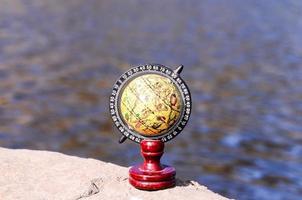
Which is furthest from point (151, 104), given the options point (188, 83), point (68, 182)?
point (188, 83)

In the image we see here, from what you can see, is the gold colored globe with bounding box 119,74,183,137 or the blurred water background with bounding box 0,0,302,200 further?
the blurred water background with bounding box 0,0,302,200

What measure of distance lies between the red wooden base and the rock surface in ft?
0.16

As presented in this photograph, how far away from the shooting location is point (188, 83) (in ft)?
39.1

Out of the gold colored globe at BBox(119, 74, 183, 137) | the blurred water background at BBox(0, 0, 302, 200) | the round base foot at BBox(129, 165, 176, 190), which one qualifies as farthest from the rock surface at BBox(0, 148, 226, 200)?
the blurred water background at BBox(0, 0, 302, 200)

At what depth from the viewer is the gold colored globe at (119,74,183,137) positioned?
430 centimetres

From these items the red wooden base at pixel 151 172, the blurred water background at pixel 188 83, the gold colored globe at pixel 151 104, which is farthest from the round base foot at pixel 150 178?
the blurred water background at pixel 188 83

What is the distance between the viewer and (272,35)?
18.5 m

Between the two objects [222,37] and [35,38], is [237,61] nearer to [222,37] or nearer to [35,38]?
[222,37]

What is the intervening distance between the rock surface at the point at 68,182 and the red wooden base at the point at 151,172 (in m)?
0.05

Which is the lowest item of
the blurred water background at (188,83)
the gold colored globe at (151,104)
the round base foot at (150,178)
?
the round base foot at (150,178)

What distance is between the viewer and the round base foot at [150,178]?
4348 millimetres

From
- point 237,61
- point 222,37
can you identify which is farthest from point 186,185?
point 222,37

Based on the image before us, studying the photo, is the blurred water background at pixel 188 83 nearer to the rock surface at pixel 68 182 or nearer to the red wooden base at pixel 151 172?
the rock surface at pixel 68 182

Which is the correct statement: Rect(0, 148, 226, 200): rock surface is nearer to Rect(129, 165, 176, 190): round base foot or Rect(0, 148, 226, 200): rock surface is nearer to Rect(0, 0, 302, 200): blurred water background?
Rect(129, 165, 176, 190): round base foot
